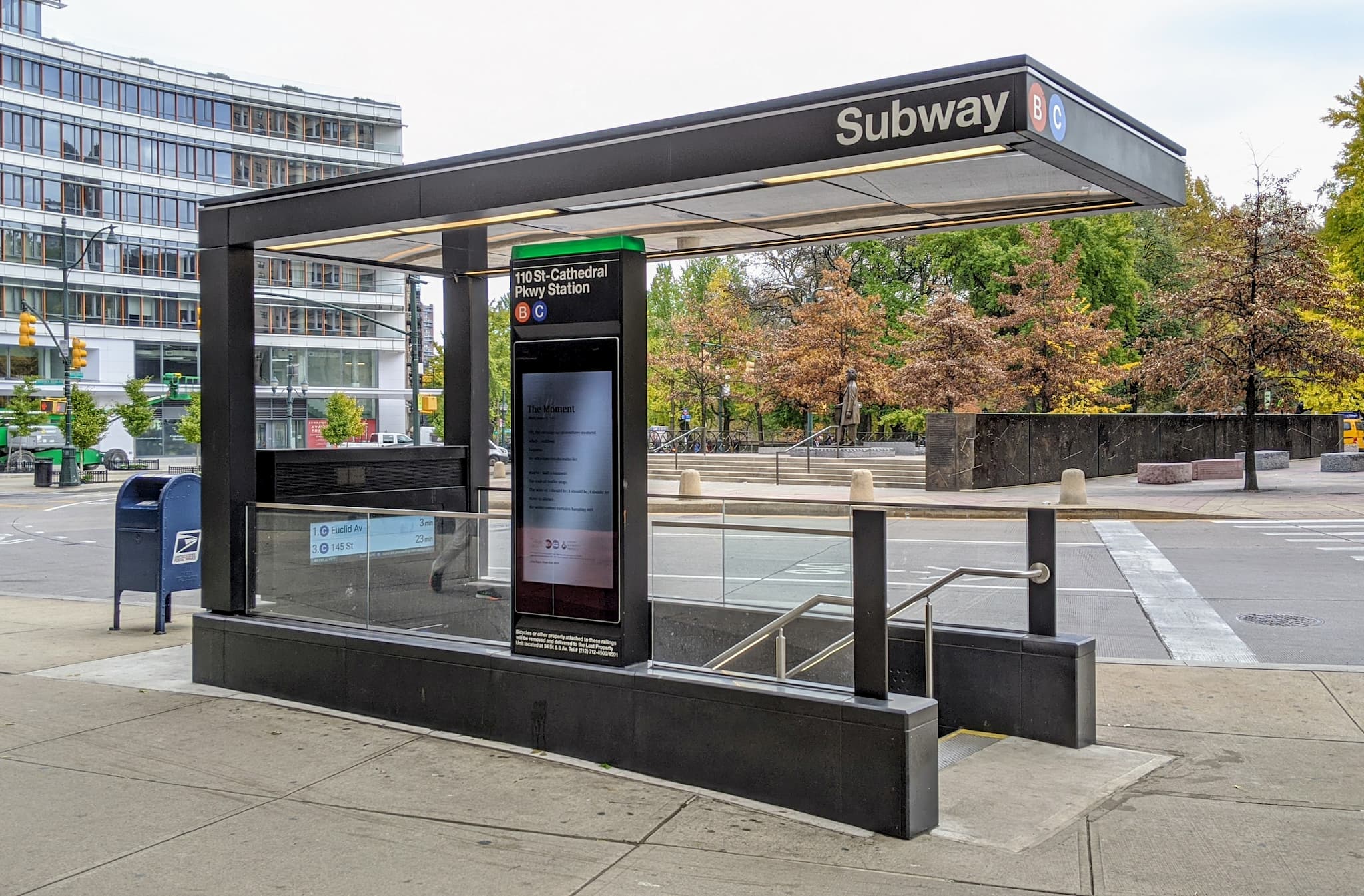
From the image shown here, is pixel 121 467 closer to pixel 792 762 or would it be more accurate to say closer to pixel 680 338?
pixel 680 338

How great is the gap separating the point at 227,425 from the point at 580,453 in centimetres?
352

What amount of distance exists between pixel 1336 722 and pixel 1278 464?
36.3 m

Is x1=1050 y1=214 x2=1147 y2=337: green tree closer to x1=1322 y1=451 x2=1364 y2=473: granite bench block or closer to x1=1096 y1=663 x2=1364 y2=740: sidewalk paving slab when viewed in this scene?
x1=1322 y1=451 x2=1364 y2=473: granite bench block

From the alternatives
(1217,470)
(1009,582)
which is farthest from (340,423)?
(1009,582)

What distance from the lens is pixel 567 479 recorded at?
6.70 meters

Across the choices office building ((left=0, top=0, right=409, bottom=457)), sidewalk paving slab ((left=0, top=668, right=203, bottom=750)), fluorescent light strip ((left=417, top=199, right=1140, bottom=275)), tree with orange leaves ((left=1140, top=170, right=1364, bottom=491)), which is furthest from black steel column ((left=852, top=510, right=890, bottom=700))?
office building ((left=0, top=0, right=409, bottom=457))

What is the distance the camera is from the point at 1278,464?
132 feet

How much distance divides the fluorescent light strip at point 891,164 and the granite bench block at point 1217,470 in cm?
3213

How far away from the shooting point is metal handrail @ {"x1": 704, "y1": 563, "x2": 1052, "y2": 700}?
261 inches

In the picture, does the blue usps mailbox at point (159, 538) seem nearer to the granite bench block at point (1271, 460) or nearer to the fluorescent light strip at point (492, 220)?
the fluorescent light strip at point (492, 220)

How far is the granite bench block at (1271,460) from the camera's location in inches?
1561

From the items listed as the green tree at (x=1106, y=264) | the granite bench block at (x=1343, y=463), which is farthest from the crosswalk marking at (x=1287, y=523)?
the green tree at (x=1106, y=264)

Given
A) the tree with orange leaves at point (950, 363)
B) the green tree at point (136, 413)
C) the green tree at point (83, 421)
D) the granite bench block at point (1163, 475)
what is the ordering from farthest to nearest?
the green tree at point (136, 413) → the green tree at point (83, 421) → the tree with orange leaves at point (950, 363) → the granite bench block at point (1163, 475)

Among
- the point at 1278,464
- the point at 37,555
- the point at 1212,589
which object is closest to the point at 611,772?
the point at 1212,589
